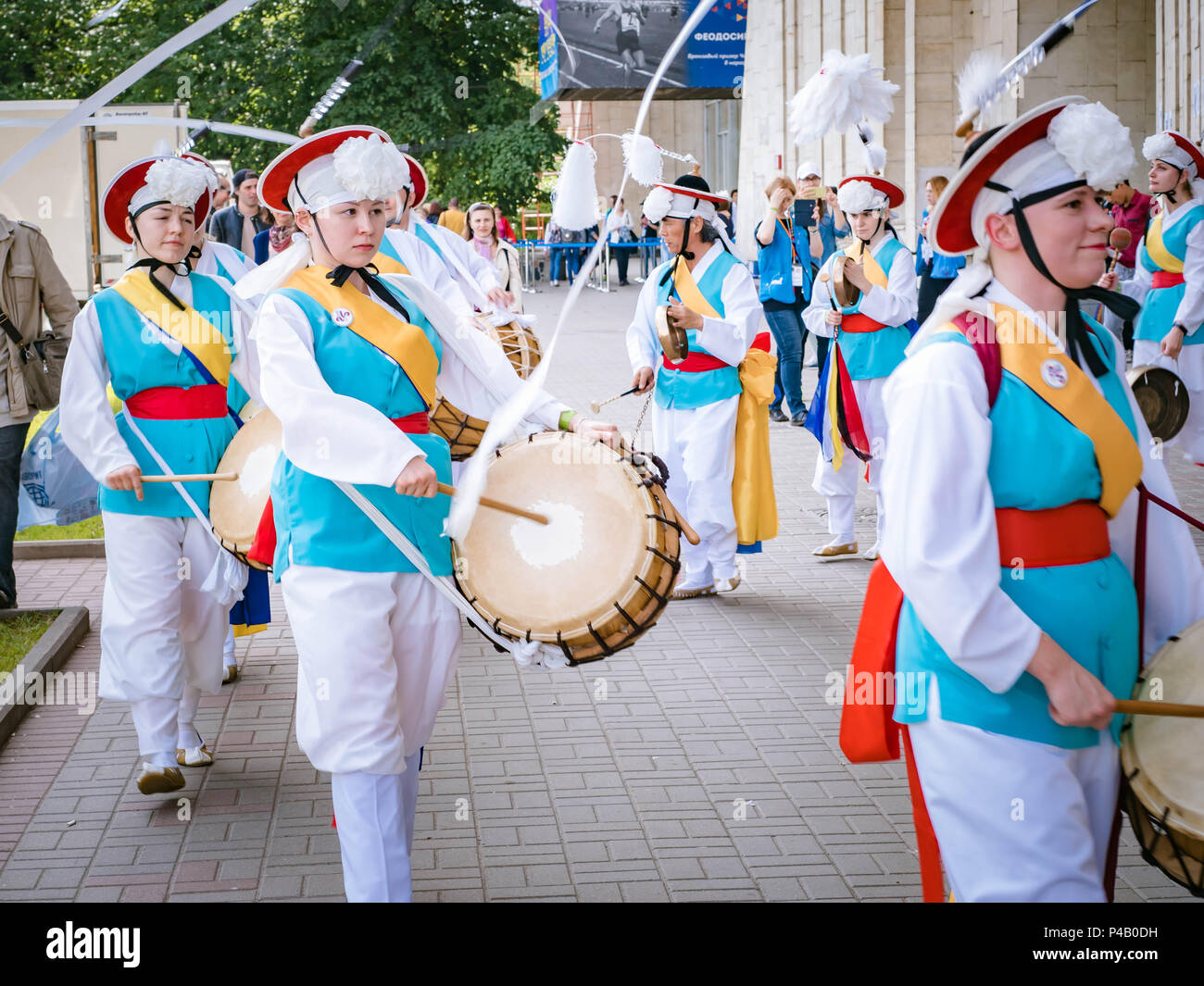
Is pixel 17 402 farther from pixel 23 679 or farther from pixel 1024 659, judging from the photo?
pixel 1024 659

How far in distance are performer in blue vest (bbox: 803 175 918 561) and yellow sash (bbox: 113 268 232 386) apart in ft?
13.3

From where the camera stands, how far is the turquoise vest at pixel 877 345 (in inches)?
325

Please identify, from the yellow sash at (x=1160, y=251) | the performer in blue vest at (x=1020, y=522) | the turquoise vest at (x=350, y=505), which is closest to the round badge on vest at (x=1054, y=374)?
the performer in blue vest at (x=1020, y=522)

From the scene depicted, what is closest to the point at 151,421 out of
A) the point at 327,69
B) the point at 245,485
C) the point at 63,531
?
the point at 245,485

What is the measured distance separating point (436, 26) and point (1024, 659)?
17.5 metres

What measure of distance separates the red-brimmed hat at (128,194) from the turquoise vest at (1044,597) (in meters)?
3.40

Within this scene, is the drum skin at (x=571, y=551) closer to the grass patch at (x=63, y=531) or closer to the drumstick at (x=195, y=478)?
the drumstick at (x=195, y=478)

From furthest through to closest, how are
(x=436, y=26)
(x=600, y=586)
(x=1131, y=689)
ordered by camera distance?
(x=436, y=26) < (x=600, y=586) < (x=1131, y=689)

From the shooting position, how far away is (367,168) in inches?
143

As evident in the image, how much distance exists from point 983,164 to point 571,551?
1419mm

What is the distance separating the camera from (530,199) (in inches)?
1123

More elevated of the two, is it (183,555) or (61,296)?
(61,296)
